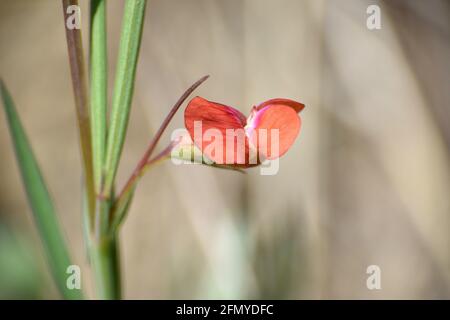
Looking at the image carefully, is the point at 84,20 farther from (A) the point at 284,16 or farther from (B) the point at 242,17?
(A) the point at 284,16

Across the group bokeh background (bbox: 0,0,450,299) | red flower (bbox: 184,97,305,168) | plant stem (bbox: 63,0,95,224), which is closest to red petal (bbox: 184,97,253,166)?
red flower (bbox: 184,97,305,168)

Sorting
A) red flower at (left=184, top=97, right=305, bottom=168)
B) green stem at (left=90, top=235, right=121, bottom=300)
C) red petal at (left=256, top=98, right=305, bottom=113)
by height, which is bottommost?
green stem at (left=90, top=235, right=121, bottom=300)

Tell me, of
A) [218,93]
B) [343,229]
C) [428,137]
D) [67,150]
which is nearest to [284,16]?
[218,93]

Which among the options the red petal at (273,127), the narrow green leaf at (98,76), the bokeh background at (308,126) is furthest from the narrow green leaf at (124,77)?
the bokeh background at (308,126)

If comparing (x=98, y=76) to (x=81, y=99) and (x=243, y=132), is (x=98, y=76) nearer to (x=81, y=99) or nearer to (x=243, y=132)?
(x=81, y=99)

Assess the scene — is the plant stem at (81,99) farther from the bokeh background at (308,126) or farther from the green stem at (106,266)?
the bokeh background at (308,126)

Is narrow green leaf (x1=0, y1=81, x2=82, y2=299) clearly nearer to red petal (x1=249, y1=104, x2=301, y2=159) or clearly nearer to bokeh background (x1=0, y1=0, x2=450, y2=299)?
red petal (x1=249, y1=104, x2=301, y2=159)

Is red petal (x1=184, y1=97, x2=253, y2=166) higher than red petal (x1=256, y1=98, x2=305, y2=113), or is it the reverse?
red petal (x1=256, y1=98, x2=305, y2=113)
